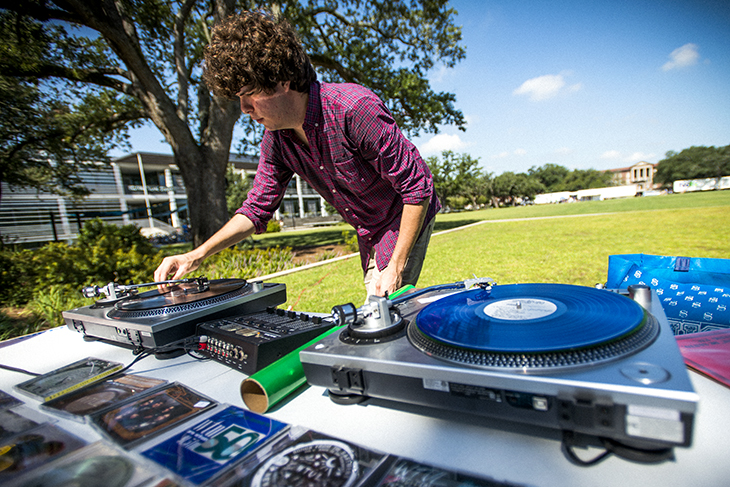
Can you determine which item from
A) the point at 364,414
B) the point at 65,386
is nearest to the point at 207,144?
the point at 65,386

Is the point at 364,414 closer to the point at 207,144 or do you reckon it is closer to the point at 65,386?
the point at 65,386

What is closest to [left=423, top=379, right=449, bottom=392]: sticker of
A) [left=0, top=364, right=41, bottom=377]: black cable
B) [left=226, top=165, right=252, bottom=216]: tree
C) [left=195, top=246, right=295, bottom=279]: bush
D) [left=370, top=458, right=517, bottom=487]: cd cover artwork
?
[left=370, top=458, right=517, bottom=487]: cd cover artwork

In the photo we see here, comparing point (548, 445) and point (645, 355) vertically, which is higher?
point (645, 355)

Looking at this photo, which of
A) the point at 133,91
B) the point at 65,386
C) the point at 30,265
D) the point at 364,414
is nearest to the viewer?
the point at 364,414

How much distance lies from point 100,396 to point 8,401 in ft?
0.87

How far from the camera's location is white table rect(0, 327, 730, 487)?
A: 0.49 metres

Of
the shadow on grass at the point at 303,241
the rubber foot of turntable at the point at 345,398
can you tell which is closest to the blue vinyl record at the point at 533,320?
the rubber foot of turntable at the point at 345,398

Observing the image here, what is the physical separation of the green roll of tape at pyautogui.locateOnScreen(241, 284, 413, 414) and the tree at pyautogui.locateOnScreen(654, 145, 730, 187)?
7680 cm

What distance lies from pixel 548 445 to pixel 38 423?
1.01 metres

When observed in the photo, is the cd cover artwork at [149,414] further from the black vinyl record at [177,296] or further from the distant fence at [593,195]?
the distant fence at [593,195]

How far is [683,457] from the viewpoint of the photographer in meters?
0.51

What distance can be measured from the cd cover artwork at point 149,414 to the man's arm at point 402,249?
0.57 metres

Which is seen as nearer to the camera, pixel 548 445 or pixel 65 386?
pixel 548 445

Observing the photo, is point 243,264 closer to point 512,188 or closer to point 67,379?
point 67,379
